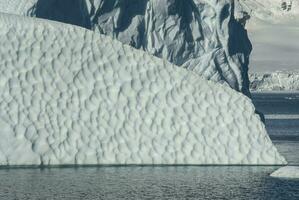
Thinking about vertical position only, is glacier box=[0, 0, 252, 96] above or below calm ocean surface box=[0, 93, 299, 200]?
above

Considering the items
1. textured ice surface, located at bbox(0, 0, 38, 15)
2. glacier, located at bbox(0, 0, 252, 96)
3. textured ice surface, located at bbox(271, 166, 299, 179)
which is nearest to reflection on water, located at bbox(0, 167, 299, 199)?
textured ice surface, located at bbox(271, 166, 299, 179)

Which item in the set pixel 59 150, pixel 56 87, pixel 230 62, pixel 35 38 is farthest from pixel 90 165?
pixel 230 62

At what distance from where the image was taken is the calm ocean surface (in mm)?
22562

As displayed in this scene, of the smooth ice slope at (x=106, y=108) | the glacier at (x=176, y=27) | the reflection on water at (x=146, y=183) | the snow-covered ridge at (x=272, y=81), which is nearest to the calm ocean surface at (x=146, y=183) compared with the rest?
the reflection on water at (x=146, y=183)

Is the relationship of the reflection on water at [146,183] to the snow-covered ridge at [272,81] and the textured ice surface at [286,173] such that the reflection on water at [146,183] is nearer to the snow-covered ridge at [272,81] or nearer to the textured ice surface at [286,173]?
the textured ice surface at [286,173]

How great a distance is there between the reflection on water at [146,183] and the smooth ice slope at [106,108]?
720mm

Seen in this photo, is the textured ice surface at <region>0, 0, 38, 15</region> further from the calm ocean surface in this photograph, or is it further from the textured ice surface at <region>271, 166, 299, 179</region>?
the textured ice surface at <region>271, 166, 299, 179</region>

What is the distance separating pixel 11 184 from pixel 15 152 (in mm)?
3505

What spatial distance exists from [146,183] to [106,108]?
189 inches

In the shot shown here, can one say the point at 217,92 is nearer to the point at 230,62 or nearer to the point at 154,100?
the point at 154,100

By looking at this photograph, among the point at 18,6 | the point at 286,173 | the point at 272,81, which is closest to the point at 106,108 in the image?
the point at 286,173

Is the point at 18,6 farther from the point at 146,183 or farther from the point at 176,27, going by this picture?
the point at 146,183

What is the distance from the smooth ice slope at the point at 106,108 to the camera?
2772 cm

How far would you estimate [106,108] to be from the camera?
28.6 metres
